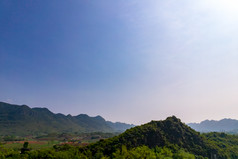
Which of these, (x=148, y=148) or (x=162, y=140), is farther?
(x=162, y=140)

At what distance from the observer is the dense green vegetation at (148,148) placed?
156ft

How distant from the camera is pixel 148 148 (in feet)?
182

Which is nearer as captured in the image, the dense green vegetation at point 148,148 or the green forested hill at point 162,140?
the dense green vegetation at point 148,148

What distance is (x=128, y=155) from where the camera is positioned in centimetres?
4353

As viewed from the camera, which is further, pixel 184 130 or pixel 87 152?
pixel 184 130

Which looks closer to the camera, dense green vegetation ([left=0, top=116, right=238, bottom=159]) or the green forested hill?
dense green vegetation ([left=0, top=116, right=238, bottom=159])

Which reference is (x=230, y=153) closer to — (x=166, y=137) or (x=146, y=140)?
(x=166, y=137)

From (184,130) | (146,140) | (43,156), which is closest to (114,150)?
(146,140)

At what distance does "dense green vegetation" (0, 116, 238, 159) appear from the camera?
1874 inches

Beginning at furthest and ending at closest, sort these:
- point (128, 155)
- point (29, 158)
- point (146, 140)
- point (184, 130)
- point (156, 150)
→ point (184, 130), point (146, 140), point (156, 150), point (29, 158), point (128, 155)

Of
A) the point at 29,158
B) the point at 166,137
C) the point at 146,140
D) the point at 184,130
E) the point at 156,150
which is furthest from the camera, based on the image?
the point at 184,130

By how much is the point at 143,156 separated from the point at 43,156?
1152 inches

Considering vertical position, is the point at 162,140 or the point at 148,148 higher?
the point at 162,140

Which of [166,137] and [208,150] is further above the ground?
[166,137]
